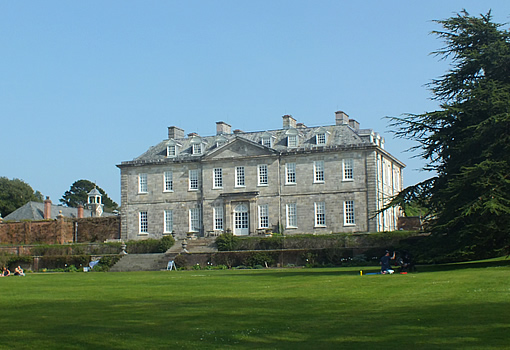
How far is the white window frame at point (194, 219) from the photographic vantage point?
53094mm

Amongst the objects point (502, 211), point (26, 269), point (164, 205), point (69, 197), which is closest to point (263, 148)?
point (164, 205)

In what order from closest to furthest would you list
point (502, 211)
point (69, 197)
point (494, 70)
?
point (502, 211) < point (494, 70) < point (69, 197)

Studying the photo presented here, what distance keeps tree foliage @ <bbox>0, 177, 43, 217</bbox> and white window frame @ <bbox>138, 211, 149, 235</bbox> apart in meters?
37.5

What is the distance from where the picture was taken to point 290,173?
168 ft

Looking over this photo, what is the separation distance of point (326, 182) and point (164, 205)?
12850mm

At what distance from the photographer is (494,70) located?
27078 millimetres

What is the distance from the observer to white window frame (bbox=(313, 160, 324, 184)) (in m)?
50.1

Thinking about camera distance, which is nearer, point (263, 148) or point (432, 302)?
point (432, 302)

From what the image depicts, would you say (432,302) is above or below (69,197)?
below

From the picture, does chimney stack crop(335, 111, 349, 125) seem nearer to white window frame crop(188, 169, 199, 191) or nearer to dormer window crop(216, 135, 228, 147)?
dormer window crop(216, 135, 228, 147)

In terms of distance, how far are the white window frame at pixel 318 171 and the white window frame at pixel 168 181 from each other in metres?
11.3

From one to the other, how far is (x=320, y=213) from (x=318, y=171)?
118 inches

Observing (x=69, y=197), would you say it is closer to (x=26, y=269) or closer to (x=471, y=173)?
(x=26, y=269)


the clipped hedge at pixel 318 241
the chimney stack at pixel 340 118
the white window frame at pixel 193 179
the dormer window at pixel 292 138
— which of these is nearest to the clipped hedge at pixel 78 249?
the clipped hedge at pixel 318 241
